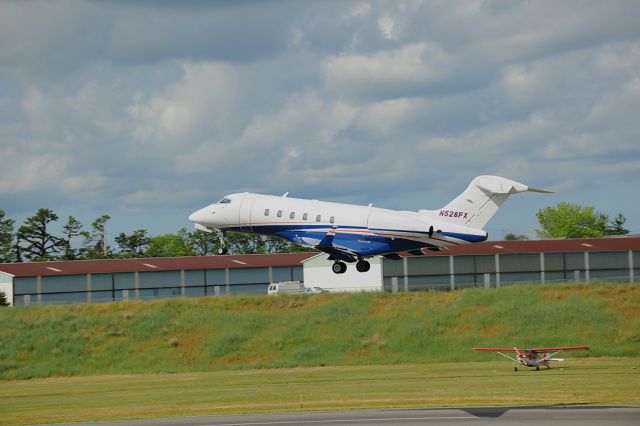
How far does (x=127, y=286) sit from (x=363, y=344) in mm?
36212

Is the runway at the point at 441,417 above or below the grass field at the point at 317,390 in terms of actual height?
above

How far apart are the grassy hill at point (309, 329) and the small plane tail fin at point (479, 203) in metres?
9.84

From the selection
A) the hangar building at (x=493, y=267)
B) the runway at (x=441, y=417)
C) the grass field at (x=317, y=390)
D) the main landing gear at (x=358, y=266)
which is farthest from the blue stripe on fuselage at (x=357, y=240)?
the hangar building at (x=493, y=267)

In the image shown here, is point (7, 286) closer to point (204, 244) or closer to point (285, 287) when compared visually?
point (285, 287)

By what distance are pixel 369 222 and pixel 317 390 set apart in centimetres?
1350

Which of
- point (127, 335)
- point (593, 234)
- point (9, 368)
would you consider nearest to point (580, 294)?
point (127, 335)

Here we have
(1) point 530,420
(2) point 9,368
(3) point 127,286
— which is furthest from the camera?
(3) point 127,286

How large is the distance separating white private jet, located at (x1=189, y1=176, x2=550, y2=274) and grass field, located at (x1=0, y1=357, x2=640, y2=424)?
7250 mm

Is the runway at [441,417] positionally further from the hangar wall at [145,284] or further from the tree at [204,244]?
the tree at [204,244]

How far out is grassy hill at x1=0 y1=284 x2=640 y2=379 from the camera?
6806 centimetres

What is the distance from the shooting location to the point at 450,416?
114 feet

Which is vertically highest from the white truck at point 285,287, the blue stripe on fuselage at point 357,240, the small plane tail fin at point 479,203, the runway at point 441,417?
the small plane tail fin at point 479,203

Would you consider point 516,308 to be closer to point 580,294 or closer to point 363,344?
point 580,294

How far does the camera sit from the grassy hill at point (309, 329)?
6806 cm
